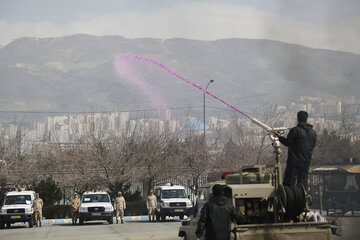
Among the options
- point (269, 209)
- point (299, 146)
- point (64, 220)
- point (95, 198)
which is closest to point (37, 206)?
point (95, 198)

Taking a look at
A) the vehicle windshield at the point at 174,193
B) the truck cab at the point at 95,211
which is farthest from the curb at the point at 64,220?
the truck cab at the point at 95,211

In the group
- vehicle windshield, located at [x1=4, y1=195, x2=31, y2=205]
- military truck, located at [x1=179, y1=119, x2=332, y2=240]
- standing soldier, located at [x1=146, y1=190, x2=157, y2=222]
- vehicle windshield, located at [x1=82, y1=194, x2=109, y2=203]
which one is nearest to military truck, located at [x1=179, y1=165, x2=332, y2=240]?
military truck, located at [x1=179, y1=119, x2=332, y2=240]

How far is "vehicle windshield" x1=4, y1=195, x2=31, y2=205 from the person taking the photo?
115ft

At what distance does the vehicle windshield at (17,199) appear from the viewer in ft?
115

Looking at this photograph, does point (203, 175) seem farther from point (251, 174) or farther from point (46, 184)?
point (251, 174)

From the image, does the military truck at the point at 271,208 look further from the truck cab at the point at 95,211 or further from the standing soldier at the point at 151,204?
the standing soldier at the point at 151,204

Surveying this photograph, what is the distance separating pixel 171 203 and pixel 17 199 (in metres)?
7.84

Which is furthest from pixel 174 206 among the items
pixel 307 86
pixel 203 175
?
pixel 307 86

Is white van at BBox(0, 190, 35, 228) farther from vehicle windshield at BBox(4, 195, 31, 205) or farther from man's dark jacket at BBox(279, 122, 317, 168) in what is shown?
man's dark jacket at BBox(279, 122, 317, 168)

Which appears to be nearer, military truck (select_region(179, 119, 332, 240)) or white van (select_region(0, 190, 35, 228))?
military truck (select_region(179, 119, 332, 240))

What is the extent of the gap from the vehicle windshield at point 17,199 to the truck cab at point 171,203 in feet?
22.5

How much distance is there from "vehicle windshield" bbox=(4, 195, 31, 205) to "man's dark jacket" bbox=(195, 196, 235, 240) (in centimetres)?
2498

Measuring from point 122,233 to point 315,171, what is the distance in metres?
11.3

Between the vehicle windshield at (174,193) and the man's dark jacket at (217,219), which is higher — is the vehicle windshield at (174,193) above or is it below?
below
